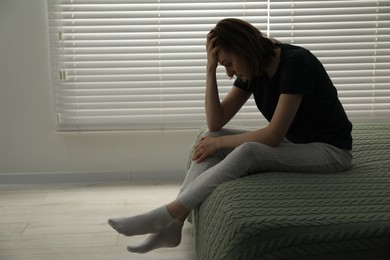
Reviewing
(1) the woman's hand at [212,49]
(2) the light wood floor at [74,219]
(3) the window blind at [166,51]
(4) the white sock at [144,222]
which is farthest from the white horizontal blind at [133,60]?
(4) the white sock at [144,222]

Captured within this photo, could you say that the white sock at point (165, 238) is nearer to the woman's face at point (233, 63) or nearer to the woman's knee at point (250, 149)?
the woman's knee at point (250, 149)

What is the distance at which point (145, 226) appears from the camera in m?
1.62

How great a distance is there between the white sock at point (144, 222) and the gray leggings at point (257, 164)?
0.08m

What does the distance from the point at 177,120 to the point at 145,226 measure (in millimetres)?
1423

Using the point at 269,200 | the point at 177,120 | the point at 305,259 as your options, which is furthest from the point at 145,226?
the point at 177,120

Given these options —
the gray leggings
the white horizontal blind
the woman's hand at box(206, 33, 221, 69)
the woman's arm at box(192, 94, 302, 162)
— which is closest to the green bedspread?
the gray leggings

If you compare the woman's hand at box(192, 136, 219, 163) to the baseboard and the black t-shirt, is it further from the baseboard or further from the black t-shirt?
the baseboard

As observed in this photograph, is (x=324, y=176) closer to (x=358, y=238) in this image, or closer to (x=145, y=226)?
(x=358, y=238)

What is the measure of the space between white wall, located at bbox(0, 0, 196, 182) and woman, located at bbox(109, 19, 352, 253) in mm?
1207

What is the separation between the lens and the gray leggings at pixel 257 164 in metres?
1.62

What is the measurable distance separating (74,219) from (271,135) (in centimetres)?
122

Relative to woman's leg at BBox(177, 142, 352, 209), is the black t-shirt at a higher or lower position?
higher

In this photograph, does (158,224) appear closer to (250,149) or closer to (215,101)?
(250,149)

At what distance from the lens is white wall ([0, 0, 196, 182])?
9.37ft
